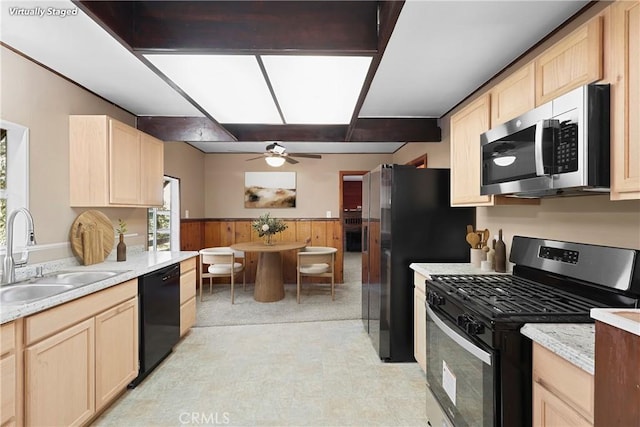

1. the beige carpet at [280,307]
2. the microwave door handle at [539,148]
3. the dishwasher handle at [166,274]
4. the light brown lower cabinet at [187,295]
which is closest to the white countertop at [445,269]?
the microwave door handle at [539,148]

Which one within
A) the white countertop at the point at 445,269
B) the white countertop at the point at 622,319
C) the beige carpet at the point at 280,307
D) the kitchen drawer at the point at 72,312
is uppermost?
the white countertop at the point at 622,319

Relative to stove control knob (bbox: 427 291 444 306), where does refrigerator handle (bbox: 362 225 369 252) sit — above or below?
above

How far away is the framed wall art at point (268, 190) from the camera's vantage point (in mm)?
5484

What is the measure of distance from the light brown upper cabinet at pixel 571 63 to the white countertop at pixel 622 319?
942 mm

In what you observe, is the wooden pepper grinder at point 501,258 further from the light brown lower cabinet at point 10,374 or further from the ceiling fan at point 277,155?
the light brown lower cabinet at point 10,374

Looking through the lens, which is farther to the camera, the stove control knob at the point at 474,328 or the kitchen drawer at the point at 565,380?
the stove control knob at the point at 474,328

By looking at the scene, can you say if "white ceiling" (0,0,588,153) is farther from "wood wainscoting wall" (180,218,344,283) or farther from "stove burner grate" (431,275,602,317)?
"wood wainscoting wall" (180,218,344,283)

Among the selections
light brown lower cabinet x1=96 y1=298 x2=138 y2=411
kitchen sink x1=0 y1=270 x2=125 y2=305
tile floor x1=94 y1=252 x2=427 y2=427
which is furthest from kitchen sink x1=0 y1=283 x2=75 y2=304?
tile floor x1=94 y1=252 x2=427 y2=427

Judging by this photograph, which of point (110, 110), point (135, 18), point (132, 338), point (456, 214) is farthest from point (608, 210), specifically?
point (110, 110)

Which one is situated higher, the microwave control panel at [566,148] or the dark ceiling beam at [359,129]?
the dark ceiling beam at [359,129]

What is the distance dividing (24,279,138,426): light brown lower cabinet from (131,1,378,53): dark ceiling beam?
1.51 meters

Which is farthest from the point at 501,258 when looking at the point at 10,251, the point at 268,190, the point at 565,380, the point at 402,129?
the point at 268,190

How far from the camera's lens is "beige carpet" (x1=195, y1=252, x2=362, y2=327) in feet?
12.1

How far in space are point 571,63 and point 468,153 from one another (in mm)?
878
